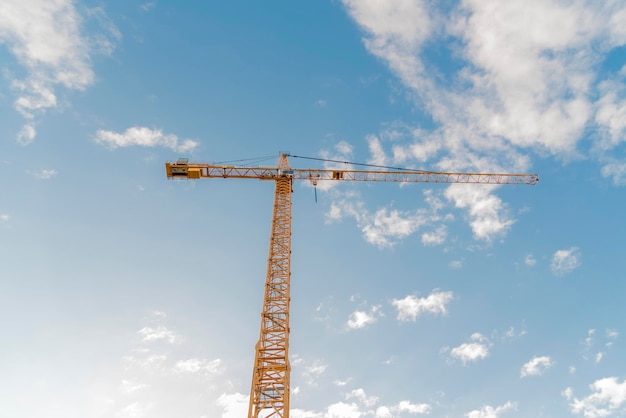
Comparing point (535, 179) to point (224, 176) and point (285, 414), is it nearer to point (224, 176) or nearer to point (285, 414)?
point (224, 176)

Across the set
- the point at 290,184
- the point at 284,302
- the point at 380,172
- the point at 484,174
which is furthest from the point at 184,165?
the point at 484,174

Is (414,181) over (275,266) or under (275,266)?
over

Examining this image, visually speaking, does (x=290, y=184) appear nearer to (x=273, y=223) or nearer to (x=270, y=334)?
(x=273, y=223)

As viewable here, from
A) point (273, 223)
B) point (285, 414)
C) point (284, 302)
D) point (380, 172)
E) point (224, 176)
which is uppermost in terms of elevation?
point (380, 172)

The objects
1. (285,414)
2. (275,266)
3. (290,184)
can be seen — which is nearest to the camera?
(285,414)

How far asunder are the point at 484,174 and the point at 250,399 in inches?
1781

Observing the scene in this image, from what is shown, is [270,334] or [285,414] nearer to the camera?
[285,414]

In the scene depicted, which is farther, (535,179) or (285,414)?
(535,179)

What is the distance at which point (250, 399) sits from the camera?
30.0 m

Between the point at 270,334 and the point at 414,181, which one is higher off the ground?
the point at 414,181

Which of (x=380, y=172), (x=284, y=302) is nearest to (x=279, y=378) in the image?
(x=284, y=302)

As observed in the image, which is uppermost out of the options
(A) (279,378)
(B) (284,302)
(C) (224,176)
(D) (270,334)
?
(C) (224,176)

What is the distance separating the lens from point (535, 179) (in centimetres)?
6147

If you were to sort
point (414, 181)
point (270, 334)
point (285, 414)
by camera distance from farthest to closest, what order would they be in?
point (414, 181), point (270, 334), point (285, 414)
